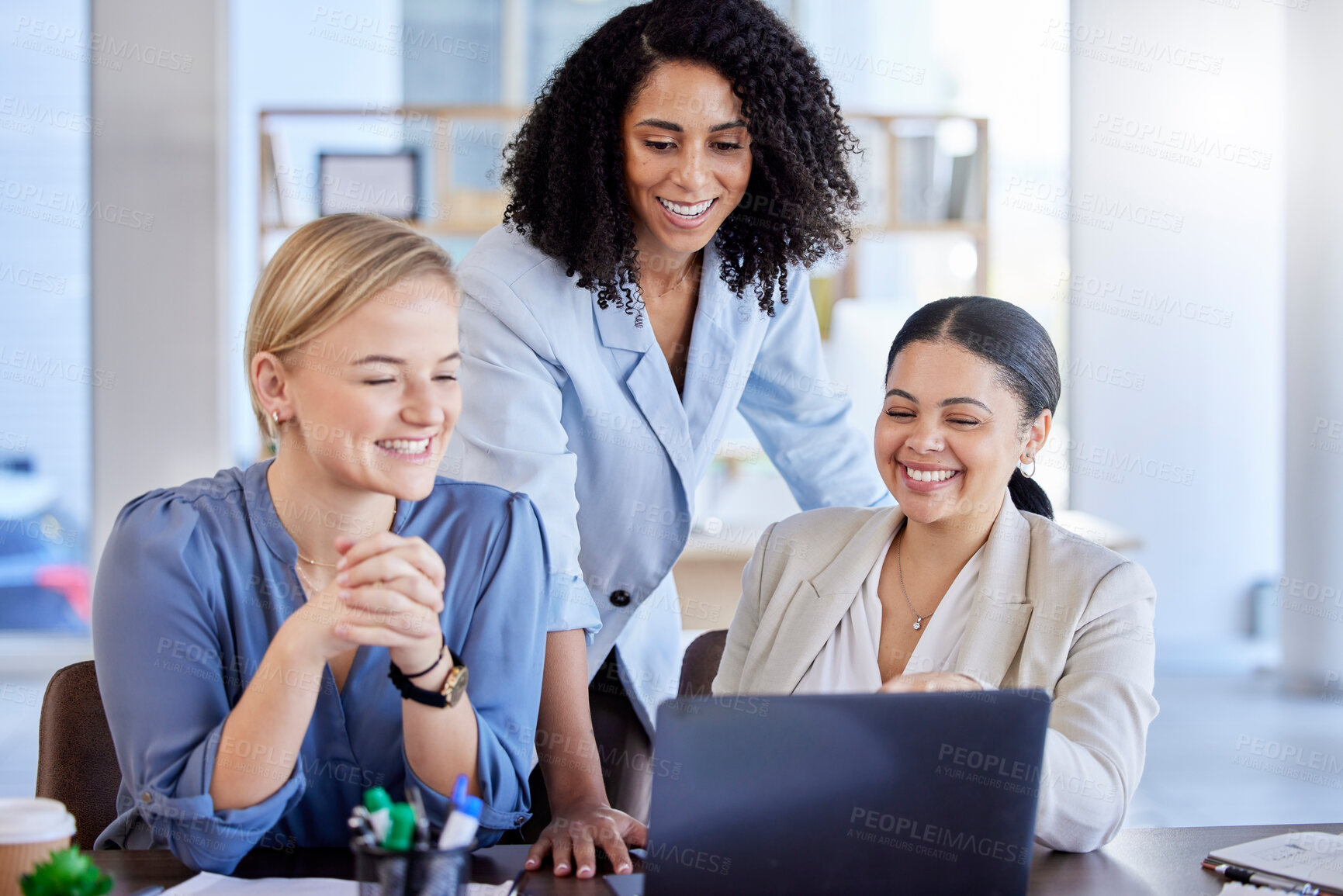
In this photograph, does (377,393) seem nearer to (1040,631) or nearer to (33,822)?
(33,822)

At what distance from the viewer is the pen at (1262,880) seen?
3.77 feet

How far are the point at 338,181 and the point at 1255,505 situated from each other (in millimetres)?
4249

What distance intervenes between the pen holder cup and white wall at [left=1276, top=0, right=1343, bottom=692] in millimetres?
4860

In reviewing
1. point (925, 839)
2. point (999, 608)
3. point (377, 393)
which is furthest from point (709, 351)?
point (925, 839)

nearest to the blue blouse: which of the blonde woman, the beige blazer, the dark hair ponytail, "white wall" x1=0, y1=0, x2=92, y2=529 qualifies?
the blonde woman

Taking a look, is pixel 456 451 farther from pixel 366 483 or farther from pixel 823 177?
pixel 823 177

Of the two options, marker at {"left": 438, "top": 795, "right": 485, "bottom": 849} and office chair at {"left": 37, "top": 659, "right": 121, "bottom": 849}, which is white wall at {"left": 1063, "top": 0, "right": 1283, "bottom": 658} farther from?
marker at {"left": 438, "top": 795, "right": 485, "bottom": 849}

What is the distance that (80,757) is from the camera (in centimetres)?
149

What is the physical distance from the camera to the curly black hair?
1.75 meters

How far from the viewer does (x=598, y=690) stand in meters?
1.96

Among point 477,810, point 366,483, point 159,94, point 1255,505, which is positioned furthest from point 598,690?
point 1255,505

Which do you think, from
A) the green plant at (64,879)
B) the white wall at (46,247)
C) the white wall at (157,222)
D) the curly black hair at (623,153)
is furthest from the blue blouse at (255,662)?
the white wall at (46,247)

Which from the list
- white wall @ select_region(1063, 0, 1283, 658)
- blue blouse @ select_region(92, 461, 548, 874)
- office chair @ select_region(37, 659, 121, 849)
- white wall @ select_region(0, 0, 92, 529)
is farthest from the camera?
white wall @ select_region(1063, 0, 1283, 658)

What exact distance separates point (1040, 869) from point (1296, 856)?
271 mm
